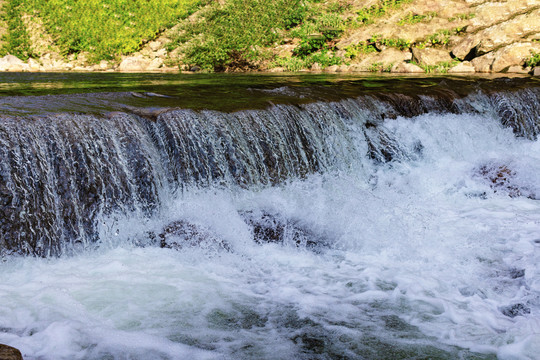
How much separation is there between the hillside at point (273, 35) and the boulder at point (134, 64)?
5cm

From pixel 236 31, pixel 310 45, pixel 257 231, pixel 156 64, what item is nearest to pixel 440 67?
pixel 310 45

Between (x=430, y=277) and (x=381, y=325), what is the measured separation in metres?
1.05

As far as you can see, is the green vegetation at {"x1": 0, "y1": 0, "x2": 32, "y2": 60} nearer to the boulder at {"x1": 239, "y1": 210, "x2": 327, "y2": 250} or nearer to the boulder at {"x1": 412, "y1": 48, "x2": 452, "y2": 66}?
the boulder at {"x1": 412, "y1": 48, "x2": 452, "y2": 66}

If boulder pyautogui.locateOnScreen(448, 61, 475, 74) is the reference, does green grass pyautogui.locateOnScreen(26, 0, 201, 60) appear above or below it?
above

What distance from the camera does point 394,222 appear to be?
222 inches

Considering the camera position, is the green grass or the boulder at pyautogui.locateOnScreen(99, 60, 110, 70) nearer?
the boulder at pyautogui.locateOnScreen(99, 60, 110, 70)

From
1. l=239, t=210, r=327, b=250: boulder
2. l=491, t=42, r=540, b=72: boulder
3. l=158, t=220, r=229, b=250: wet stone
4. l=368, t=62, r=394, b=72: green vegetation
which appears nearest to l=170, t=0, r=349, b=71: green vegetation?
l=368, t=62, r=394, b=72: green vegetation

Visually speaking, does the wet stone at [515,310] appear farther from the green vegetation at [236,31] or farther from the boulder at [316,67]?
the green vegetation at [236,31]

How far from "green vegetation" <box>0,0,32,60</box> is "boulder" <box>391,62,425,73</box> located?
48.5 ft

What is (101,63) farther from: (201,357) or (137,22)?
(201,357)

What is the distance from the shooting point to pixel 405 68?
1576 centimetres

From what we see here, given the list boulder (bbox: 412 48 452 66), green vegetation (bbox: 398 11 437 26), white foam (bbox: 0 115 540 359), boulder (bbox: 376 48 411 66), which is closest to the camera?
white foam (bbox: 0 115 540 359)

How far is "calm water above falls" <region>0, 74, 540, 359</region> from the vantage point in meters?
3.47

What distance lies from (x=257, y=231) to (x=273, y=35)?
15.3 meters
